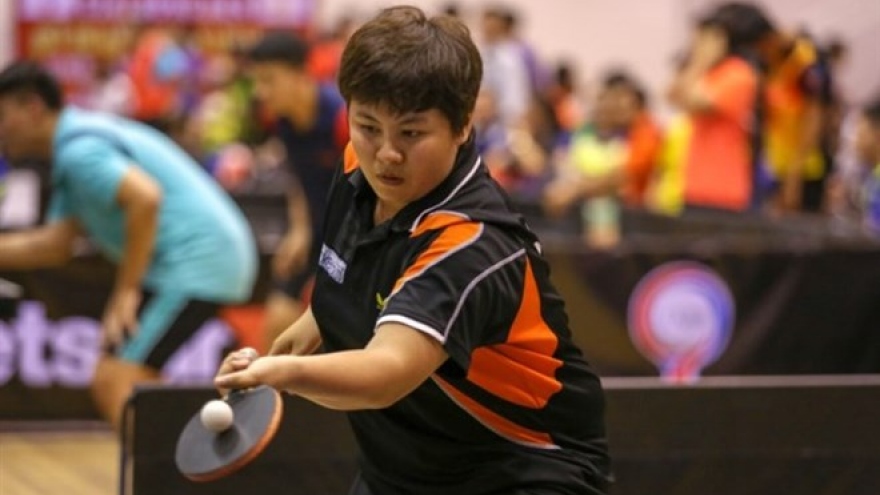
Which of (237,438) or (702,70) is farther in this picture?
(702,70)

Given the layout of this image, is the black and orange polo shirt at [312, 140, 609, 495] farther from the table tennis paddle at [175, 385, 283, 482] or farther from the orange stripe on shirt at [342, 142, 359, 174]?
the table tennis paddle at [175, 385, 283, 482]

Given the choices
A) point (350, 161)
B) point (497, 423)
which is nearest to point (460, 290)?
point (497, 423)

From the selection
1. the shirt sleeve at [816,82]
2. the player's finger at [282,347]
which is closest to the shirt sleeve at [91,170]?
the player's finger at [282,347]

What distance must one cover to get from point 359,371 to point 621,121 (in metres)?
8.78

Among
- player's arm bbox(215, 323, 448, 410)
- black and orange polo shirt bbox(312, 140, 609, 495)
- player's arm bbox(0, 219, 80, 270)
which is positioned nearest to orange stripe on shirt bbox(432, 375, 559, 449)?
black and orange polo shirt bbox(312, 140, 609, 495)

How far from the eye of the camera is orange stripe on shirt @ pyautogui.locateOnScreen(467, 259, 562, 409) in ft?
9.53

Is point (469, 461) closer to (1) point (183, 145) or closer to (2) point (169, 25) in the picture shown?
(1) point (183, 145)

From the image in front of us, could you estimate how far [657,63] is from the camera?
724 inches

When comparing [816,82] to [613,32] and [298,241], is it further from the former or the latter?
[613,32]

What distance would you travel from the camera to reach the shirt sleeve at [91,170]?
5.39 m

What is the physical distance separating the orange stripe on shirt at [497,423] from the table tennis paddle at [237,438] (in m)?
0.35

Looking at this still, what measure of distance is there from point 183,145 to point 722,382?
379 inches

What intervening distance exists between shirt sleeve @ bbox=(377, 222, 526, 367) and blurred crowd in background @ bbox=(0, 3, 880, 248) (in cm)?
454

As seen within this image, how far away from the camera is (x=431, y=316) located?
2.70 meters
